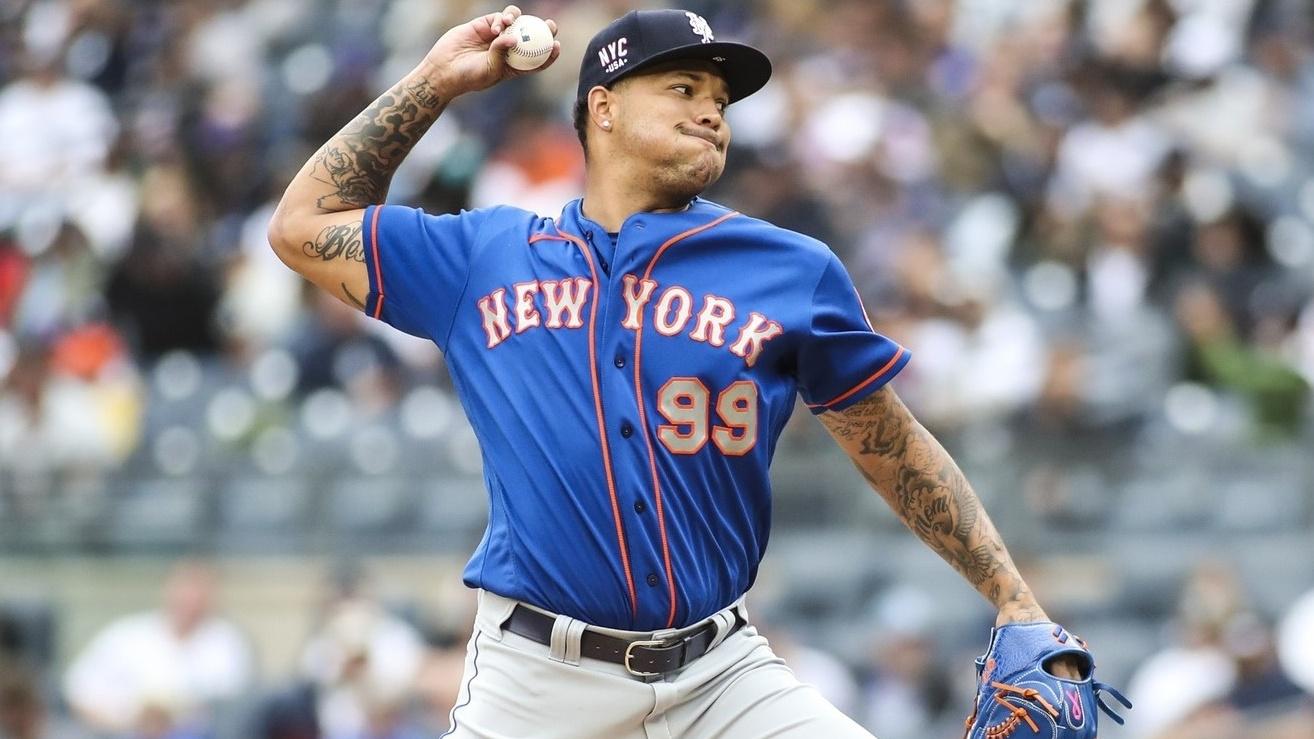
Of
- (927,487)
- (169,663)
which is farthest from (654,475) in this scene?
(169,663)

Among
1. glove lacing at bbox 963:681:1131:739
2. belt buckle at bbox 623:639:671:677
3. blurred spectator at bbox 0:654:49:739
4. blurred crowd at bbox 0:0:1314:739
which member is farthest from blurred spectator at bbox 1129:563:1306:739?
blurred spectator at bbox 0:654:49:739

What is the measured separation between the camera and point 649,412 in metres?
3.75

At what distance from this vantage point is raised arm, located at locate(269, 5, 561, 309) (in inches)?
158

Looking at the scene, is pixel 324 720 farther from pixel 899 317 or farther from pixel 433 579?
pixel 899 317

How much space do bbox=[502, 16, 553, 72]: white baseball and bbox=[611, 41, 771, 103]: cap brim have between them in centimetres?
18

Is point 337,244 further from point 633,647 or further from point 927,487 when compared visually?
point 927,487

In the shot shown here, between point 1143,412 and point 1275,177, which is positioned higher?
point 1275,177

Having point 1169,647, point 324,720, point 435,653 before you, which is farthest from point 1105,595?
point 324,720

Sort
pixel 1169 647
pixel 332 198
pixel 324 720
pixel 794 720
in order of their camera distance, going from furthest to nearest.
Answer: pixel 324 720 < pixel 1169 647 < pixel 332 198 < pixel 794 720

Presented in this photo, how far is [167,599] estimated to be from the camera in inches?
384

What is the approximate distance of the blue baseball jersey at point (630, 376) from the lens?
3723mm

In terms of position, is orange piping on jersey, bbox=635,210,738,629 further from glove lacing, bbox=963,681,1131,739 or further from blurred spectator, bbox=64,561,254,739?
blurred spectator, bbox=64,561,254,739

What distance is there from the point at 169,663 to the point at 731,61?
611cm

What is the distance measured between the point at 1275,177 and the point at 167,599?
5.76 meters
